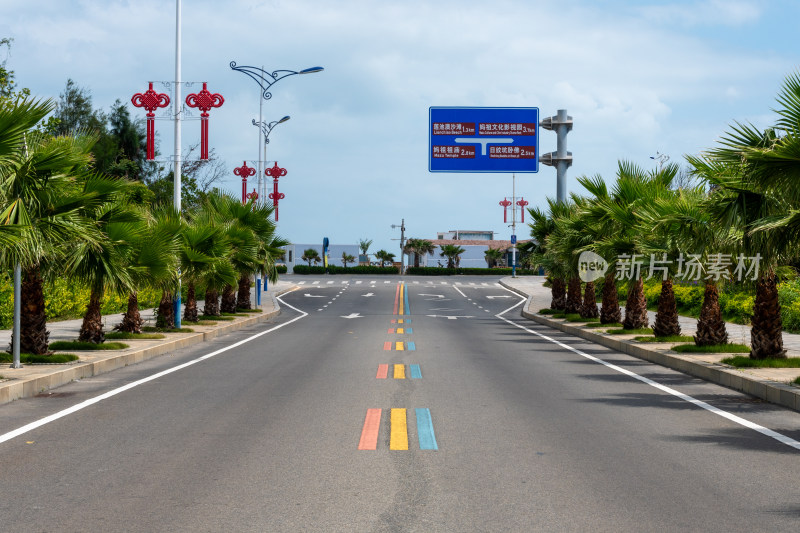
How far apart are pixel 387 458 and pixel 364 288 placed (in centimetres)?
5988

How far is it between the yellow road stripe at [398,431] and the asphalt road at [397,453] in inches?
1.2

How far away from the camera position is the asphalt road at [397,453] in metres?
5.52

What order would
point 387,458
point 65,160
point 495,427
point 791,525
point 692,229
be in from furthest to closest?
1. point 692,229
2. point 65,160
3. point 495,427
4. point 387,458
5. point 791,525

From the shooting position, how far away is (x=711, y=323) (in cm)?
1753

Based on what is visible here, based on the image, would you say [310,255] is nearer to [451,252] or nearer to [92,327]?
[451,252]

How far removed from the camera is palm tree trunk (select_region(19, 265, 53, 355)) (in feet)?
46.6

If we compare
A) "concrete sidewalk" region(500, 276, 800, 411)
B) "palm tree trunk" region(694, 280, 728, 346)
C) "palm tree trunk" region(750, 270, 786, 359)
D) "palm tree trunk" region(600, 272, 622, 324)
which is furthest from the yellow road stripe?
"palm tree trunk" region(600, 272, 622, 324)

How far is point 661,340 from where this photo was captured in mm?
19891

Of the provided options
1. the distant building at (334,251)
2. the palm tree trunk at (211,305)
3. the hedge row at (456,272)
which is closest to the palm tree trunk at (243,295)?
the palm tree trunk at (211,305)

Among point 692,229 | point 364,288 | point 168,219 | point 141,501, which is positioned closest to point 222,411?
point 141,501

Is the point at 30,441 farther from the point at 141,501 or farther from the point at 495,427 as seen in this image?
the point at 495,427

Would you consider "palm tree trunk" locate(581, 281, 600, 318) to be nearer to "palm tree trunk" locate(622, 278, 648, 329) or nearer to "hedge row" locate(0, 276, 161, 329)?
"palm tree trunk" locate(622, 278, 648, 329)

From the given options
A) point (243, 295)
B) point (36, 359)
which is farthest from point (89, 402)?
point (243, 295)

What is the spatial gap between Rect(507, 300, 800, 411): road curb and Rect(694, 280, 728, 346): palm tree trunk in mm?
842
